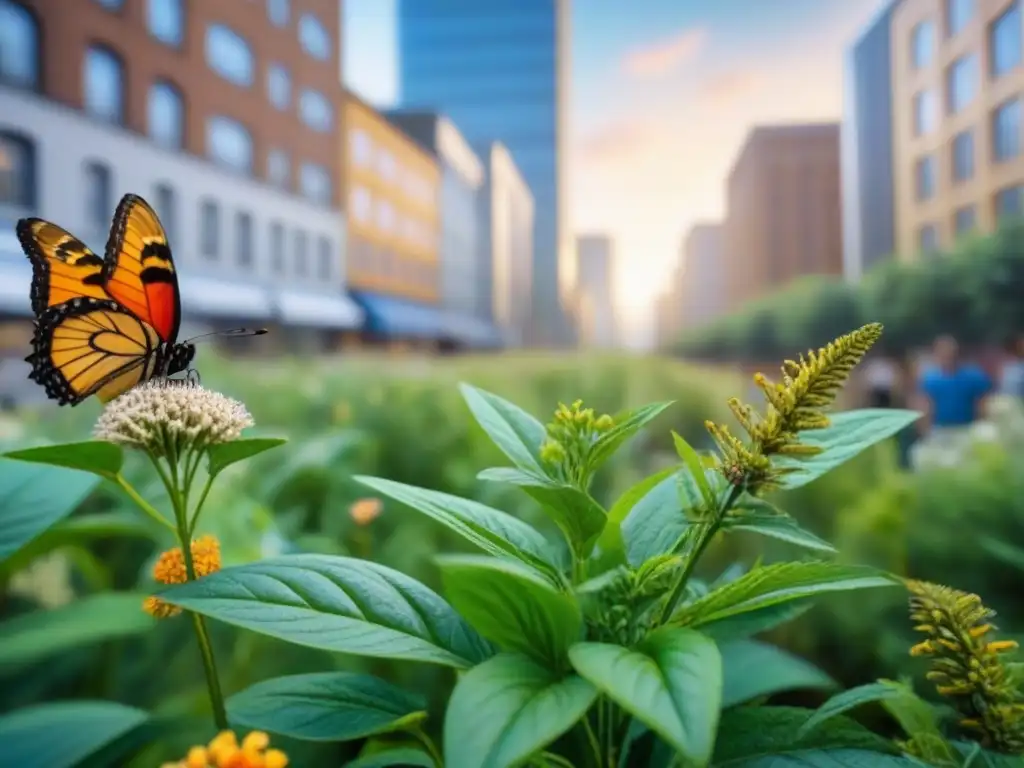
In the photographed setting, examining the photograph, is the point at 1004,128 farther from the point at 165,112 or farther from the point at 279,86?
the point at 165,112

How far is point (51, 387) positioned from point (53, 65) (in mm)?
4197

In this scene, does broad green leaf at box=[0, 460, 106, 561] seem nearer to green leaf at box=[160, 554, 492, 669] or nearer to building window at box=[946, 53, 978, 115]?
green leaf at box=[160, 554, 492, 669]

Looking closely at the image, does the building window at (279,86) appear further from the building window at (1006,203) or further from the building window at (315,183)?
the building window at (1006,203)

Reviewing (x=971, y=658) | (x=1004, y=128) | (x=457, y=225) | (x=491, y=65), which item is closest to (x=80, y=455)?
(x=971, y=658)

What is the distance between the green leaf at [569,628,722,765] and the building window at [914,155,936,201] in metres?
6.43

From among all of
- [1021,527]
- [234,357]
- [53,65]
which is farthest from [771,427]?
[53,65]

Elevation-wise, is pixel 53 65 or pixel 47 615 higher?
pixel 53 65

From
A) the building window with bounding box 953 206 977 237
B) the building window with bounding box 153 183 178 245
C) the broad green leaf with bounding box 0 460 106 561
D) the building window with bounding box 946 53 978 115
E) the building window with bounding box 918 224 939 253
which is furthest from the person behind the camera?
the building window with bounding box 918 224 939 253

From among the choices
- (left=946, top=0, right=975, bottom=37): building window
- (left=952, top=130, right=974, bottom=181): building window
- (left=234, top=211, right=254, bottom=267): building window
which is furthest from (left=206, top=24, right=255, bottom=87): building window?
(left=952, top=130, right=974, bottom=181): building window

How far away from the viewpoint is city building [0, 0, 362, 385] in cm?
345

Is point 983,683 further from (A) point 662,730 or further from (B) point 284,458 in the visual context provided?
(B) point 284,458

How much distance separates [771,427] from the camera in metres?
0.16

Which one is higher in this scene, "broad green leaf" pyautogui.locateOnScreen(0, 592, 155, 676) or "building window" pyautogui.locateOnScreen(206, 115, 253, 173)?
"building window" pyautogui.locateOnScreen(206, 115, 253, 173)

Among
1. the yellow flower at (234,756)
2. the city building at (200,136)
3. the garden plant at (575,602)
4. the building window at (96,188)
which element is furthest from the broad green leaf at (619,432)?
the building window at (96,188)
